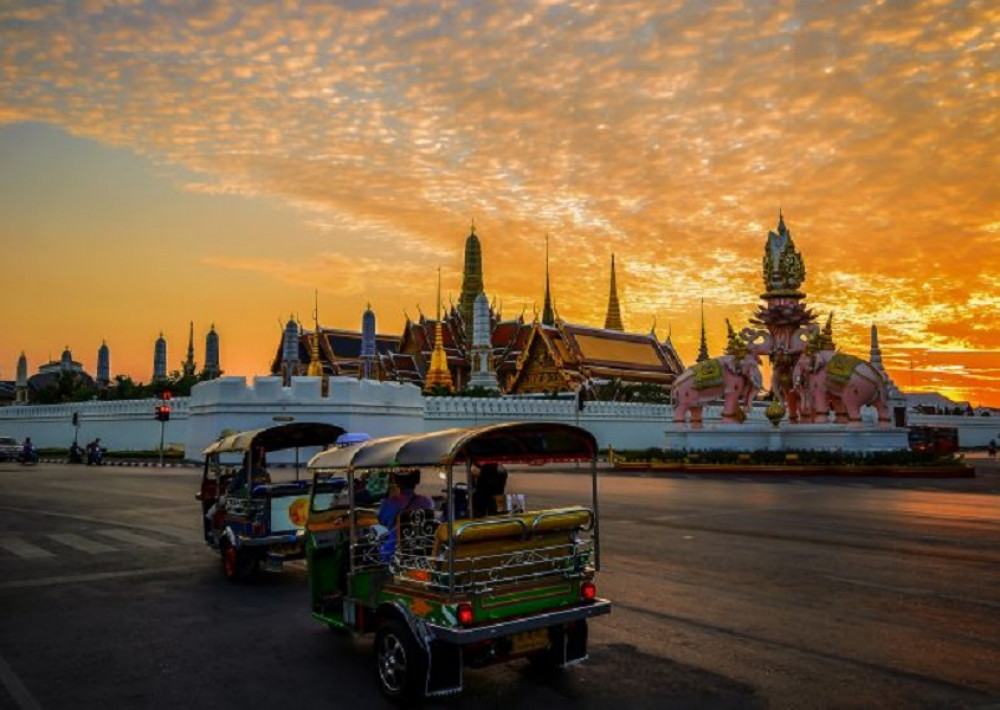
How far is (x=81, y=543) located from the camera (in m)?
12.8

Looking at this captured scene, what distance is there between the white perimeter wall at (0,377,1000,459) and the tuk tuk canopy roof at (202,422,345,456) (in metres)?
24.8

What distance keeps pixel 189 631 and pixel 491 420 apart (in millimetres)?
37850

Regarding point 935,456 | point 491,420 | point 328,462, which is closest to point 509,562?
point 328,462

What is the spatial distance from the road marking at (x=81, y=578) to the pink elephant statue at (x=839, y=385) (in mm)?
28297

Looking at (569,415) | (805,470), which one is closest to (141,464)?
(569,415)

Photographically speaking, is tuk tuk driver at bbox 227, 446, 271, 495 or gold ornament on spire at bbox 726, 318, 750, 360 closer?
tuk tuk driver at bbox 227, 446, 271, 495

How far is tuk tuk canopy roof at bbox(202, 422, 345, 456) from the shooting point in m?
10.3

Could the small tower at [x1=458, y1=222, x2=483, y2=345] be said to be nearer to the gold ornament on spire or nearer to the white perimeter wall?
the white perimeter wall

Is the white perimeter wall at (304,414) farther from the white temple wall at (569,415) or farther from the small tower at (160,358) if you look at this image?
the small tower at (160,358)

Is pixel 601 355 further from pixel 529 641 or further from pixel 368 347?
pixel 529 641

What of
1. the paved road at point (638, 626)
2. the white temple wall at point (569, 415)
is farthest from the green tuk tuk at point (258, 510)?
the white temple wall at point (569, 415)

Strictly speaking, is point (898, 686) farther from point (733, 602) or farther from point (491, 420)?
point (491, 420)

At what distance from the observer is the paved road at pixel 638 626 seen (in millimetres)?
5676

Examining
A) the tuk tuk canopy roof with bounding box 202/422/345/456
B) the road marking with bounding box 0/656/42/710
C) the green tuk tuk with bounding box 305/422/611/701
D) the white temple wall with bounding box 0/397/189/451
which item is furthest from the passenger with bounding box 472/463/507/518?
the white temple wall with bounding box 0/397/189/451
